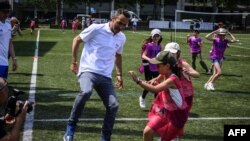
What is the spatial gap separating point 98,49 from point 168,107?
5.61 feet

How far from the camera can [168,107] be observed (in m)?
6.12

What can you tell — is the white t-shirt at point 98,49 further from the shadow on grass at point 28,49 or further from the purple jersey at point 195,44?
the shadow on grass at point 28,49

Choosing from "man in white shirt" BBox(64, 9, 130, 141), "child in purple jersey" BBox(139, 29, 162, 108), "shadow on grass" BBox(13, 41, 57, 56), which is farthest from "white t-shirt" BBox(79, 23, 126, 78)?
"shadow on grass" BBox(13, 41, 57, 56)

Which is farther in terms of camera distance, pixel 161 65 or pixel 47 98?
pixel 47 98

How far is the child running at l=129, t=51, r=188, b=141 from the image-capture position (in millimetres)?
6055

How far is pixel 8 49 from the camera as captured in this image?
8539 mm

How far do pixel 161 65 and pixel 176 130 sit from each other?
87 cm

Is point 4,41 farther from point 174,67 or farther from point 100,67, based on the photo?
point 174,67

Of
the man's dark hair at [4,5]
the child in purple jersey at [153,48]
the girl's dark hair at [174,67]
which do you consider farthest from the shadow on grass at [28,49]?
the girl's dark hair at [174,67]

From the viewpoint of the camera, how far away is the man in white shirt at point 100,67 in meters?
7.11

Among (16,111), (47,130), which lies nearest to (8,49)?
(47,130)

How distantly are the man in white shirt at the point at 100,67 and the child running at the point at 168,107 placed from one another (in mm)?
1158

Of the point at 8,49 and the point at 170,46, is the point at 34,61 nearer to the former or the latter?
the point at 8,49

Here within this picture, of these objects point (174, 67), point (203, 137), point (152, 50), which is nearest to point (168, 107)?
point (174, 67)
